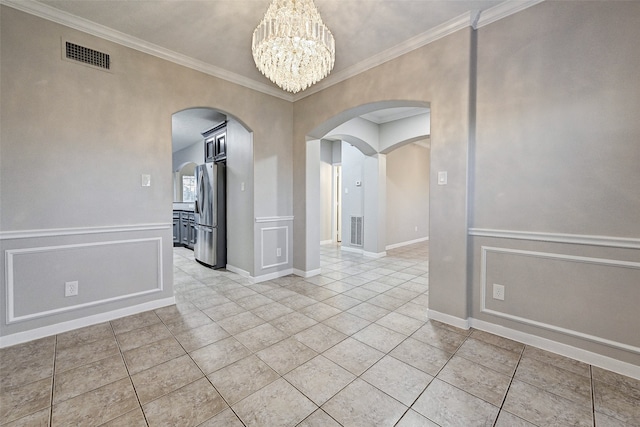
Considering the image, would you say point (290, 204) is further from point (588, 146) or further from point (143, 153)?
point (588, 146)

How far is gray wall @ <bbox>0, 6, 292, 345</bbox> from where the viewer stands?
86.9 inches

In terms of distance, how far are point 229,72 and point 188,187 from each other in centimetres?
566

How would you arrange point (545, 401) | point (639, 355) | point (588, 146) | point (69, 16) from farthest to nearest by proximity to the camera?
point (69, 16) → point (588, 146) → point (639, 355) → point (545, 401)

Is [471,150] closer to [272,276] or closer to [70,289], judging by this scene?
[272,276]

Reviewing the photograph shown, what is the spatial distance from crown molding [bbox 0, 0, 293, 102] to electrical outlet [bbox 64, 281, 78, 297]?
234 centimetres

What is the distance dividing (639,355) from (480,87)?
7.51 ft

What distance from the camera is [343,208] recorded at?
6469mm

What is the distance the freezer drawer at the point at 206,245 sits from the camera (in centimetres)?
454

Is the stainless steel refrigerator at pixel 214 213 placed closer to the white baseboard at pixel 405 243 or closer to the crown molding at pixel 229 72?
the crown molding at pixel 229 72

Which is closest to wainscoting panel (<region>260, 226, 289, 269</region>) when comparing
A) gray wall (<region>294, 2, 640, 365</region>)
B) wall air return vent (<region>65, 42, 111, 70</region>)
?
gray wall (<region>294, 2, 640, 365</region>)

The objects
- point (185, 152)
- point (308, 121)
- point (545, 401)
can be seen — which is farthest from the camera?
point (185, 152)

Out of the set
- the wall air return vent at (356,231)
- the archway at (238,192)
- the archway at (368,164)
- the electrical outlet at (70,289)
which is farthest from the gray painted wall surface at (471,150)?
the wall air return vent at (356,231)

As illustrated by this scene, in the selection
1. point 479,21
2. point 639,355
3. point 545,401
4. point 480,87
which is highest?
point 479,21

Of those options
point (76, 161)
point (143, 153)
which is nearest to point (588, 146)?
point (143, 153)
